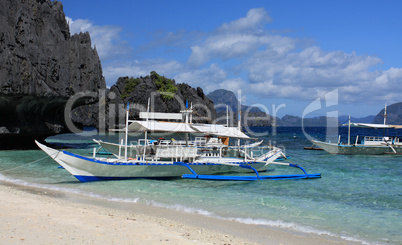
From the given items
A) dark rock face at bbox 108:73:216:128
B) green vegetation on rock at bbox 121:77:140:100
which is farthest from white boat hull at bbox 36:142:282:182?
green vegetation on rock at bbox 121:77:140:100

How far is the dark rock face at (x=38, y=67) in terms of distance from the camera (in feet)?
116

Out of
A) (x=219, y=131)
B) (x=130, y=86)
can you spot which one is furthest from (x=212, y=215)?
(x=130, y=86)

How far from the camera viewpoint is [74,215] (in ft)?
38.2

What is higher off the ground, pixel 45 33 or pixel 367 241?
pixel 45 33

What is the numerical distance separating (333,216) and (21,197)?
42.2 ft

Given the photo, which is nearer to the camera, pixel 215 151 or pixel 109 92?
pixel 215 151

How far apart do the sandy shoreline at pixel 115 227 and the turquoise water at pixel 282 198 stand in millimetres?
1037

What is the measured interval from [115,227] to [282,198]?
9.58 m

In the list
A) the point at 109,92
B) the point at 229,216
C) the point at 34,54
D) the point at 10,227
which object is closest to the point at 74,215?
the point at 10,227

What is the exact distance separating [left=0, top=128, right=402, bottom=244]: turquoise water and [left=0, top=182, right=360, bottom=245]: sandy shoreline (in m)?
1.04

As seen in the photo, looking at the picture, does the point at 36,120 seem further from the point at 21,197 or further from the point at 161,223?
the point at 161,223

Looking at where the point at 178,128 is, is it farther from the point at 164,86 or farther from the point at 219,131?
the point at 164,86

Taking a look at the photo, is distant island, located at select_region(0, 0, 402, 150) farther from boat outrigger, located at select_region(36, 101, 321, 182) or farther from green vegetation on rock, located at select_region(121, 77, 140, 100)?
green vegetation on rock, located at select_region(121, 77, 140, 100)

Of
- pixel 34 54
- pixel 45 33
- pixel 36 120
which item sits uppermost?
pixel 45 33
